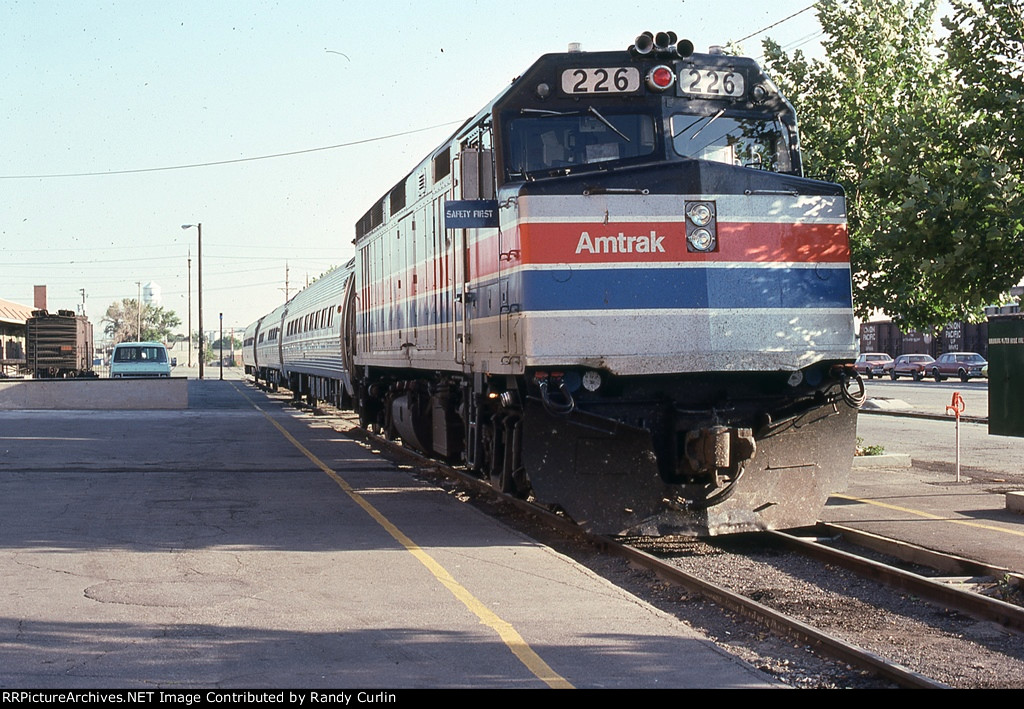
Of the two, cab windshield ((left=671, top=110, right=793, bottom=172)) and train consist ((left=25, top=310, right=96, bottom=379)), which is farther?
train consist ((left=25, top=310, right=96, bottom=379))

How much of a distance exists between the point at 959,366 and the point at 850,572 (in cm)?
4744

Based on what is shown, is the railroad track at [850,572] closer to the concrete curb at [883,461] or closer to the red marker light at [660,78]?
the red marker light at [660,78]

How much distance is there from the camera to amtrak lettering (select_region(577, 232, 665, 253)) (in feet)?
30.5

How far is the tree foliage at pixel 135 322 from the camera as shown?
153 metres

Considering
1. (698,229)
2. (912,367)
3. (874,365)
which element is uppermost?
(698,229)

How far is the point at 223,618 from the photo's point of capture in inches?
276

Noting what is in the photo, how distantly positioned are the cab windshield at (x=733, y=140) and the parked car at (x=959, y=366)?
147 feet

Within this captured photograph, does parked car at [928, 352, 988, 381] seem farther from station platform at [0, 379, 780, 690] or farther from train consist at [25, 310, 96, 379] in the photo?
station platform at [0, 379, 780, 690]

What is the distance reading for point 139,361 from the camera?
136ft

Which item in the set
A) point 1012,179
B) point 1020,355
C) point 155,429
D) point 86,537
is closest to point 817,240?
point 1012,179

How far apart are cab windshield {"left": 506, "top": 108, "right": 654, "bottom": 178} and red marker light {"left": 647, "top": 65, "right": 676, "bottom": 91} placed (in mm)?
291

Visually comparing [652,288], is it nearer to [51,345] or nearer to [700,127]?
[700,127]

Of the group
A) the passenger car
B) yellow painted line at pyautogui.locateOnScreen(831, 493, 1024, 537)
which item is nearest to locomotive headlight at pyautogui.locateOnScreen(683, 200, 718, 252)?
yellow painted line at pyautogui.locateOnScreen(831, 493, 1024, 537)

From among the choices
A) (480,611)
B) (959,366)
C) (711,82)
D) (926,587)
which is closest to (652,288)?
(711,82)
